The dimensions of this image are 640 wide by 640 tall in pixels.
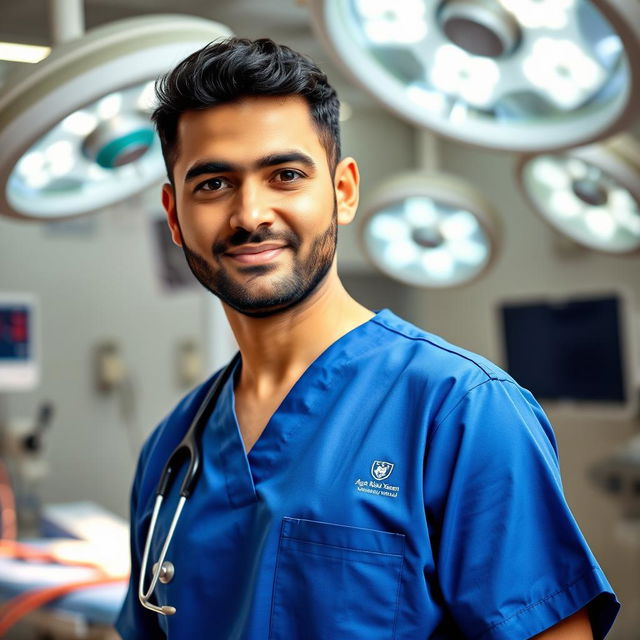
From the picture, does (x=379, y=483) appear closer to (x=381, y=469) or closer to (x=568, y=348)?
(x=381, y=469)

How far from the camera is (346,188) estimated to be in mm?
1125

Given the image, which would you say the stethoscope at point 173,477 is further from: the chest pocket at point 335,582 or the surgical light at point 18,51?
the surgical light at point 18,51

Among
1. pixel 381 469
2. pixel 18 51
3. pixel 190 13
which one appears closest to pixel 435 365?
pixel 381 469


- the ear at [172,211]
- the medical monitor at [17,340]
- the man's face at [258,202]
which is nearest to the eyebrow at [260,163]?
the man's face at [258,202]

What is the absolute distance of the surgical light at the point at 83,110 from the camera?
47.9 inches

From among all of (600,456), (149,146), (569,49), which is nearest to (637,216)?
(569,49)

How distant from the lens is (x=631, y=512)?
3479 millimetres

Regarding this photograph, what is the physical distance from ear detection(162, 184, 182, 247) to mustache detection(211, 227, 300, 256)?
0.12m

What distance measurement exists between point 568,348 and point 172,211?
8.52ft

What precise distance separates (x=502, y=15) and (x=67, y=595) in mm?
1748

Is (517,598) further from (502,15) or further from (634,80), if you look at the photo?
(502,15)

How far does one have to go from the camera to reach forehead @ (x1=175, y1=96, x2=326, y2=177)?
101cm

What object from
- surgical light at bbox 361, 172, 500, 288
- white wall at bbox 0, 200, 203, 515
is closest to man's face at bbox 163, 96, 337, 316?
surgical light at bbox 361, 172, 500, 288

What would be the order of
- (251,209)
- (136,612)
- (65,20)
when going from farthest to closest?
Answer: (65,20) < (136,612) < (251,209)
